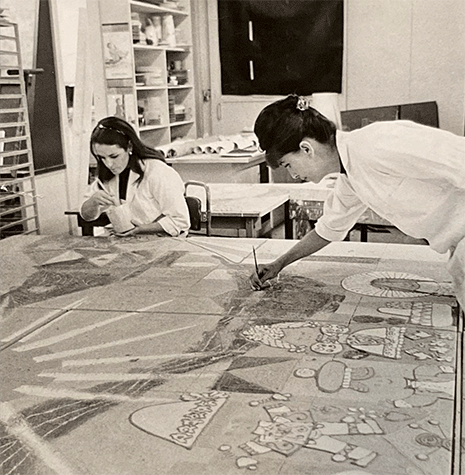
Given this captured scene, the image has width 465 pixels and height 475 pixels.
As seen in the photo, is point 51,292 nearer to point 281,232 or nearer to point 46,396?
point 46,396

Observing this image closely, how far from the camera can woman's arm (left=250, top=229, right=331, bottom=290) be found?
187 centimetres

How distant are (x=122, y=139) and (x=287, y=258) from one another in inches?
41.9

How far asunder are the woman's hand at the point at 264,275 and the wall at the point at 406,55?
4500mm

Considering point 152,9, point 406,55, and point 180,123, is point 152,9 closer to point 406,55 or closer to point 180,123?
point 180,123

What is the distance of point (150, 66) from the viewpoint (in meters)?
5.28

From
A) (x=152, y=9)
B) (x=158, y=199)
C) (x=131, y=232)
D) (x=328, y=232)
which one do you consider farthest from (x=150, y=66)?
(x=328, y=232)

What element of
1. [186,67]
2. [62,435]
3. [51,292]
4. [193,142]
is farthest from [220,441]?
[186,67]

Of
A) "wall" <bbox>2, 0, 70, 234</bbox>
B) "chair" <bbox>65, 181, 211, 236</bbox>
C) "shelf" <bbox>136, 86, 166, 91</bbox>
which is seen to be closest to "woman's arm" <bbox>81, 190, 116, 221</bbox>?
"chair" <bbox>65, 181, 211, 236</bbox>

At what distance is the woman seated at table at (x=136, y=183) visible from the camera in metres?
2.67

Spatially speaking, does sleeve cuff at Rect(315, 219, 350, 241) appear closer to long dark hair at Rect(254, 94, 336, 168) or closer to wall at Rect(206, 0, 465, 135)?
long dark hair at Rect(254, 94, 336, 168)

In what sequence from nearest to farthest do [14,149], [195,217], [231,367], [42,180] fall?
1. [231,367]
2. [195,217]
3. [14,149]
4. [42,180]

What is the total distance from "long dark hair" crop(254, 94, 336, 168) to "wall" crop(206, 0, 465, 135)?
14.9ft

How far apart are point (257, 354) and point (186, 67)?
16.6 ft

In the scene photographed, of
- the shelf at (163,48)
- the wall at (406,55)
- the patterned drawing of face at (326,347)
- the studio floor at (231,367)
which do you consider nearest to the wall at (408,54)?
the wall at (406,55)
